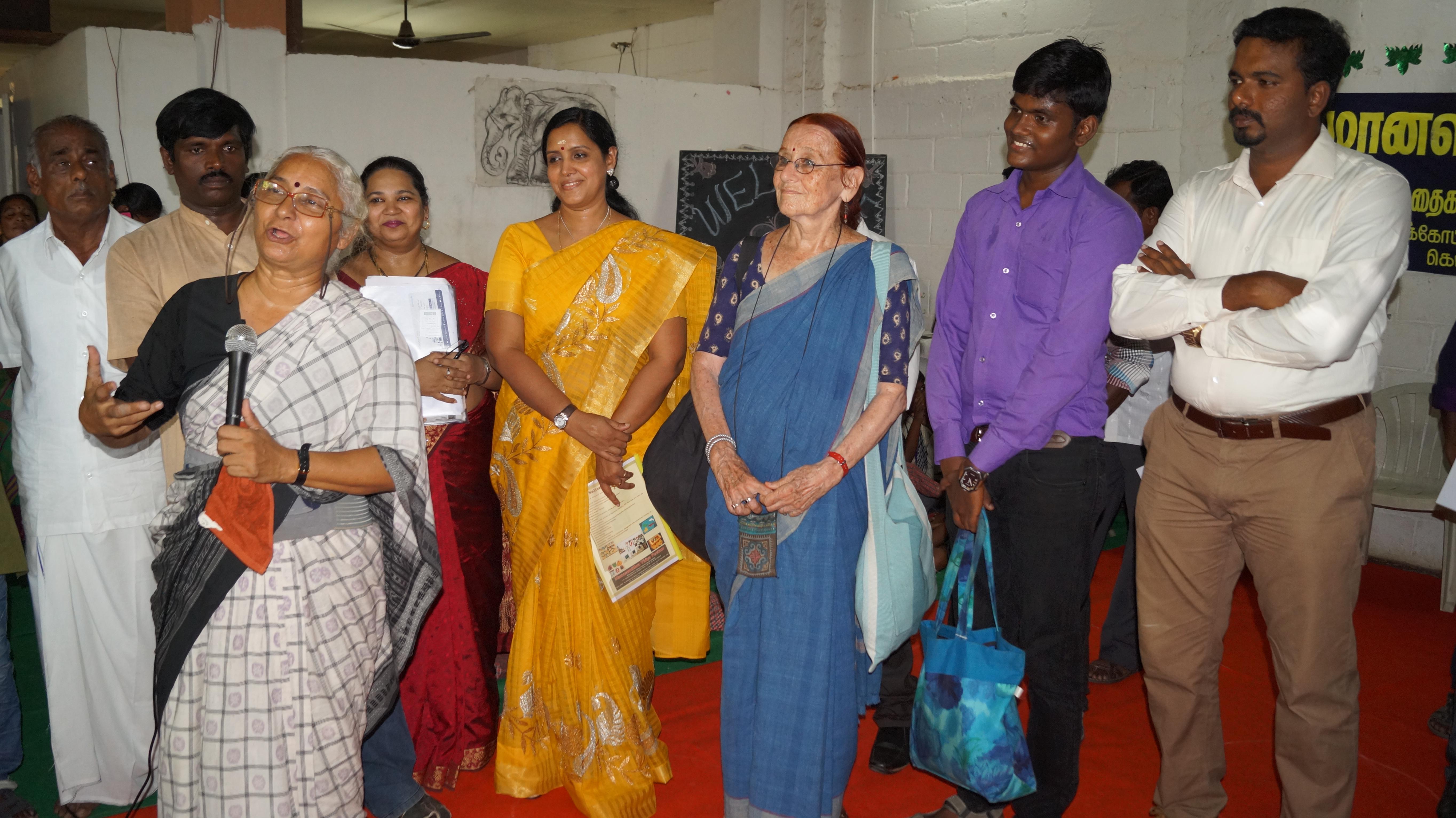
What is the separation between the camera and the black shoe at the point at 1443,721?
3.21m

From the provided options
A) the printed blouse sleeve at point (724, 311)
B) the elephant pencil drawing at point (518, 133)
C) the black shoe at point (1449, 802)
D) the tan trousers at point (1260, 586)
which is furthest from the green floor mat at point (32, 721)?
the elephant pencil drawing at point (518, 133)

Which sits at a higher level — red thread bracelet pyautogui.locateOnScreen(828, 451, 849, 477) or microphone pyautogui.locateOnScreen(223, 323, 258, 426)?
microphone pyautogui.locateOnScreen(223, 323, 258, 426)

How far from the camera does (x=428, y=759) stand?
2.92m

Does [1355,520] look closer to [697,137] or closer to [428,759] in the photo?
[428,759]

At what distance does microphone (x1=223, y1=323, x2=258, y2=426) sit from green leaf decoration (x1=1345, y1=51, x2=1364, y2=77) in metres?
4.93

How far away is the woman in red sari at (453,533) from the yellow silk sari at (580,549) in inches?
5.0

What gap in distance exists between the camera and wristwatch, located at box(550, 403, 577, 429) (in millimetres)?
2736

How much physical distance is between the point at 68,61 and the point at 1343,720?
20.9 ft

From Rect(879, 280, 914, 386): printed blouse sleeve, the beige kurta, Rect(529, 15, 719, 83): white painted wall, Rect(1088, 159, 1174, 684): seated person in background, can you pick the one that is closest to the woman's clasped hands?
Rect(879, 280, 914, 386): printed blouse sleeve

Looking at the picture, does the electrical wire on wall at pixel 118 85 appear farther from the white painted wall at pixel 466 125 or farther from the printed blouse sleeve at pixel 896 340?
the printed blouse sleeve at pixel 896 340

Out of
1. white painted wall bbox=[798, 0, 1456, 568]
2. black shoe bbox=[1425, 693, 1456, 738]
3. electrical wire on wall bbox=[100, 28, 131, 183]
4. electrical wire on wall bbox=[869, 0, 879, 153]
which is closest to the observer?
black shoe bbox=[1425, 693, 1456, 738]

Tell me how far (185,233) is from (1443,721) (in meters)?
3.96

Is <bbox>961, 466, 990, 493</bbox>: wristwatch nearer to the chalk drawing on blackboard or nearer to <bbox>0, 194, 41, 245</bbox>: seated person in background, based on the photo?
the chalk drawing on blackboard

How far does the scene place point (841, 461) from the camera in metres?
2.30
